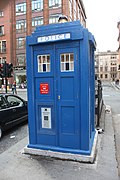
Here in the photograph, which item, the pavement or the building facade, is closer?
the pavement

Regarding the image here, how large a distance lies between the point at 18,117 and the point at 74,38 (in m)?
3.94

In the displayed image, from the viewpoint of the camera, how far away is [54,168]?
334cm

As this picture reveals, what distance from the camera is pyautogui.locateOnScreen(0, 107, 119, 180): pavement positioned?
3.08 m

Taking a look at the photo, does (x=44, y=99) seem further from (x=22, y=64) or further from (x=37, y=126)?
(x=22, y=64)

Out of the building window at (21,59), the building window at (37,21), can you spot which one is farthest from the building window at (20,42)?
the building window at (37,21)

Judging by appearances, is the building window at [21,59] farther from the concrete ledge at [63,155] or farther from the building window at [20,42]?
the concrete ledge at [63,155]

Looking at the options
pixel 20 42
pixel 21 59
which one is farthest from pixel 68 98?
pixel 20 42

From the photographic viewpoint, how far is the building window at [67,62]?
11.6 ft

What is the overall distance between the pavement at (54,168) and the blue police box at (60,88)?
0.26 metres

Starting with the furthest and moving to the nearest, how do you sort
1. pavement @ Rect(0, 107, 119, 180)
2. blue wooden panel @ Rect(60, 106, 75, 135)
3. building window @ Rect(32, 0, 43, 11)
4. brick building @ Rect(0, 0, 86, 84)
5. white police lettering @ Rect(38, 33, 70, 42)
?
building window @ Rect(32, 0, 43, 11) < brick building @ Rect(0, 0, 86, 84) < blue wooden panel @ Rect(60, 106, 75, 135) < white police lettering @ Rect(38, 33, 70, 42) < pavement @ Rect(0, 107, 119, 180)

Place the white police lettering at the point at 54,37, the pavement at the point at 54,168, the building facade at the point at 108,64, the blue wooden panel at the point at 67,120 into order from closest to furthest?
the pavement at the point at 54,168
the white police lettering at the point at 54,37
the blue wooden panel at the point at 67,120
the building facade at the point at 108,64

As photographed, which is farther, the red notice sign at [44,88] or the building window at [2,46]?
the building window at [2,46]

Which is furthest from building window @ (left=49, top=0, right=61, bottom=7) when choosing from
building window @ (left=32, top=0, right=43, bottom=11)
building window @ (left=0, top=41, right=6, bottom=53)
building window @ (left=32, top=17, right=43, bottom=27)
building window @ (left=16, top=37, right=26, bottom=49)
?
building window @ (left=0, top=41, right=6, bottom=53)

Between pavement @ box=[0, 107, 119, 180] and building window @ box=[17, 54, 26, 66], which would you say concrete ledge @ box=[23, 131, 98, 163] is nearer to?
pavement @ box=[0, 107, 119, 180]
